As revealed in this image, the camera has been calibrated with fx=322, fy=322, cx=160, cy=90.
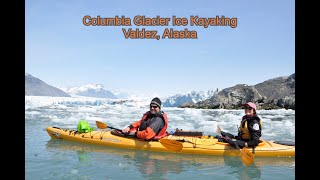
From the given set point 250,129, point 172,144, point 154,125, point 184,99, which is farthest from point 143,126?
point 184,99

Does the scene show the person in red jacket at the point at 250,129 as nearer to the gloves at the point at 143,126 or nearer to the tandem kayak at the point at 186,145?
the tandem kayak at the point at 186,145

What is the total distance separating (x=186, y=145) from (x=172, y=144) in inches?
26.2

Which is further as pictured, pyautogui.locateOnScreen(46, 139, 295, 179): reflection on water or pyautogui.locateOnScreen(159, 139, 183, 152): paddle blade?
pyautogui.locateOnScreen(159, 139, 183, 152): paddle blade

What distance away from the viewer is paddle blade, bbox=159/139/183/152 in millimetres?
7992

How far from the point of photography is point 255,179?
6293 millimetres

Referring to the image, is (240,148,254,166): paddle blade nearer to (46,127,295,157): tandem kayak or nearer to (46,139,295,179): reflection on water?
(46,139,295,179): reflection on water

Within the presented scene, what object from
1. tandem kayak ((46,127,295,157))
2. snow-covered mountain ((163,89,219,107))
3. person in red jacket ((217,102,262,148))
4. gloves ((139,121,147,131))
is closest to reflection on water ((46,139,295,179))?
tandem kayak ((46,127,295,157))

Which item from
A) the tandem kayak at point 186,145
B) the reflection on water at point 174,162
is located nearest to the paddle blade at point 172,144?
the tandem kayak at point 186,145

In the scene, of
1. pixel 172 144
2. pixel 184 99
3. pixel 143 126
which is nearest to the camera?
pixel 172 144

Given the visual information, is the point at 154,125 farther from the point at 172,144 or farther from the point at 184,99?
the point at 184,99

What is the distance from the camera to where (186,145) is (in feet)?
28.2
